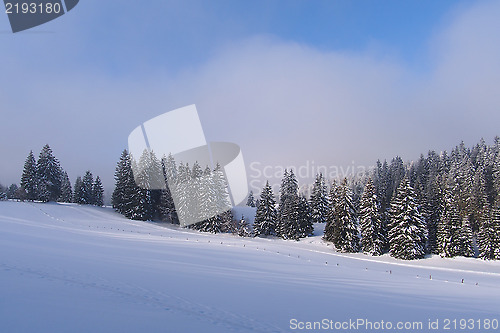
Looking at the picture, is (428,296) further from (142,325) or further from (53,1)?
(53,1)

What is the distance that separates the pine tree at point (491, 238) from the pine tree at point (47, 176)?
79.4 m

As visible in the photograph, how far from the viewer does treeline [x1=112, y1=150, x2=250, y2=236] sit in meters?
53.6

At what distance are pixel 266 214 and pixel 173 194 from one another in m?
19.2

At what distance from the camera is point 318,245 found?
47.7 m

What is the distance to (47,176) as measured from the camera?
6281 cm

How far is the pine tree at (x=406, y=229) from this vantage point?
1538 inches

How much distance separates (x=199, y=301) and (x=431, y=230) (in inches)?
1895

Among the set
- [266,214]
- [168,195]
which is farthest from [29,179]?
[266,214]

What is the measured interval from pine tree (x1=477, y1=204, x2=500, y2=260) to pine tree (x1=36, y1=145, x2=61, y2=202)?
7939cm

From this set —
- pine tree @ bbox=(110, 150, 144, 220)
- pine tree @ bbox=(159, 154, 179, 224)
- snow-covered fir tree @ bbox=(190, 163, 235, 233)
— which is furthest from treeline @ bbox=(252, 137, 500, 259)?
pine tree @ bbox=(110, 150, 144, 220)

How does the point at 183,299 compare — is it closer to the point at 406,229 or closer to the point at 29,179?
the point at 406,229

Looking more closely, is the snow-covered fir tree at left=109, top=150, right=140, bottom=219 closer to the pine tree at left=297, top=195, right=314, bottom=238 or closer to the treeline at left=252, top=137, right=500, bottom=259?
the treeline at left=252, top=137, right=500, bottom=259

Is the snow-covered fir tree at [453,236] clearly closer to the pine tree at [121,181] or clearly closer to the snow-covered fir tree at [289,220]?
the snow-covered fir tree at [289,220]

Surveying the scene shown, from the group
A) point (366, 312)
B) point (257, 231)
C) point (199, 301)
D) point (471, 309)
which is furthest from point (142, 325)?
point (257, 231)
